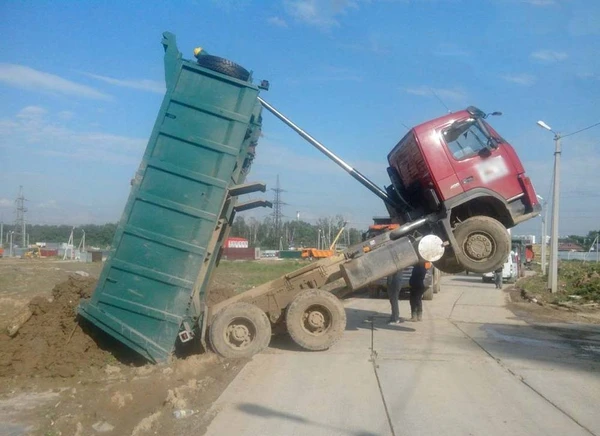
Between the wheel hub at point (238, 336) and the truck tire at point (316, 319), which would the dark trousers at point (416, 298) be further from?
the wheel hub at point (238, 336)

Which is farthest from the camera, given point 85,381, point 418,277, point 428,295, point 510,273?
point 510,273

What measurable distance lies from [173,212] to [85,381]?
251cm

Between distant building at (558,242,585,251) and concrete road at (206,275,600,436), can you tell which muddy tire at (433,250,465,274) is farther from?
distant building at (558,242,585,251)

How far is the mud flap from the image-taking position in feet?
32.5

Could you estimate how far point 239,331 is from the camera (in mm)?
9555

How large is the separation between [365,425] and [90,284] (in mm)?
5879

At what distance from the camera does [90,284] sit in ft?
33.5

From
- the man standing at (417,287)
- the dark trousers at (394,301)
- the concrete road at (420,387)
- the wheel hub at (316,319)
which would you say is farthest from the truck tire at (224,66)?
the dark trousers at (394,301)

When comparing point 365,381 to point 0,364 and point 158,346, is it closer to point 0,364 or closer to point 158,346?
point 158,346

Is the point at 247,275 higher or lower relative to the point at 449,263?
lower

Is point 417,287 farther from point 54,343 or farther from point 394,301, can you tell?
point 54,343

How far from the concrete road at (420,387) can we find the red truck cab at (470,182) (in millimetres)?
1752

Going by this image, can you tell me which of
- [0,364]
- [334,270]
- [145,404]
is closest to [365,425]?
[145,404]

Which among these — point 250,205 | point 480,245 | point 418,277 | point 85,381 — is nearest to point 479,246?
point 480,245
